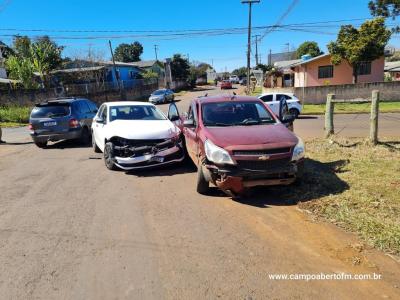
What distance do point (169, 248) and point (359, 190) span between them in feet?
11.3

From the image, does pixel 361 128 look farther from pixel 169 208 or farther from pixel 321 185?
pixel 169 208

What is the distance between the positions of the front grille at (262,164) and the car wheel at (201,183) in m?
0.83

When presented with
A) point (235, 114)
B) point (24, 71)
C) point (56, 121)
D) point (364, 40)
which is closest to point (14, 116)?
point (24, 71)

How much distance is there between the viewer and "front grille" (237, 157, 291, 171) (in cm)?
591

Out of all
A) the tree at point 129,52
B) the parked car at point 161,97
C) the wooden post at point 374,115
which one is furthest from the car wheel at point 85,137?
the tree at point 129,52

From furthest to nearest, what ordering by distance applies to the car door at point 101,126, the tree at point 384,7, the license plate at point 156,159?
1. the tree at point 384,7
2. the car door at point 101,126
3. the license plate at point 156,159

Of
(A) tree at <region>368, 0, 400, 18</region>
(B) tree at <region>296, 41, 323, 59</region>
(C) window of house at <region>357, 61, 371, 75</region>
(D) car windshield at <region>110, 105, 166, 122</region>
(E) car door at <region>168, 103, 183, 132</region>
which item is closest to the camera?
(E) car door at <region>168, 103, 183, 132</region>

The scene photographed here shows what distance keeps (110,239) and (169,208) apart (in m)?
1.39

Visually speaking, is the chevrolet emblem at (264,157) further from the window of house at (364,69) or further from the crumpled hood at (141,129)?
the window of house at (364,69)

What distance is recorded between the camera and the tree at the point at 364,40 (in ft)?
92.7

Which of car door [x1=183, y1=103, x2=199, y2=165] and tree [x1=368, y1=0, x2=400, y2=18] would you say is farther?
tree [x1=368, y1=0, x2=400, y2=18]

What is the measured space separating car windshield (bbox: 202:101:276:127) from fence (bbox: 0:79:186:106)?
26.2 metres

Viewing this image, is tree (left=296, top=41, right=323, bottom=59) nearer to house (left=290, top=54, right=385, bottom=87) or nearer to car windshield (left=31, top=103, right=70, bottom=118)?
house (left=290, top=54, right=385, bottom=87)

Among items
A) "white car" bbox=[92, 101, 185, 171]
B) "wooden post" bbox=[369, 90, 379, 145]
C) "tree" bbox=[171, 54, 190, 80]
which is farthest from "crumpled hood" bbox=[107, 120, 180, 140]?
"tree" bbox=[171, 54, 190, 80]
